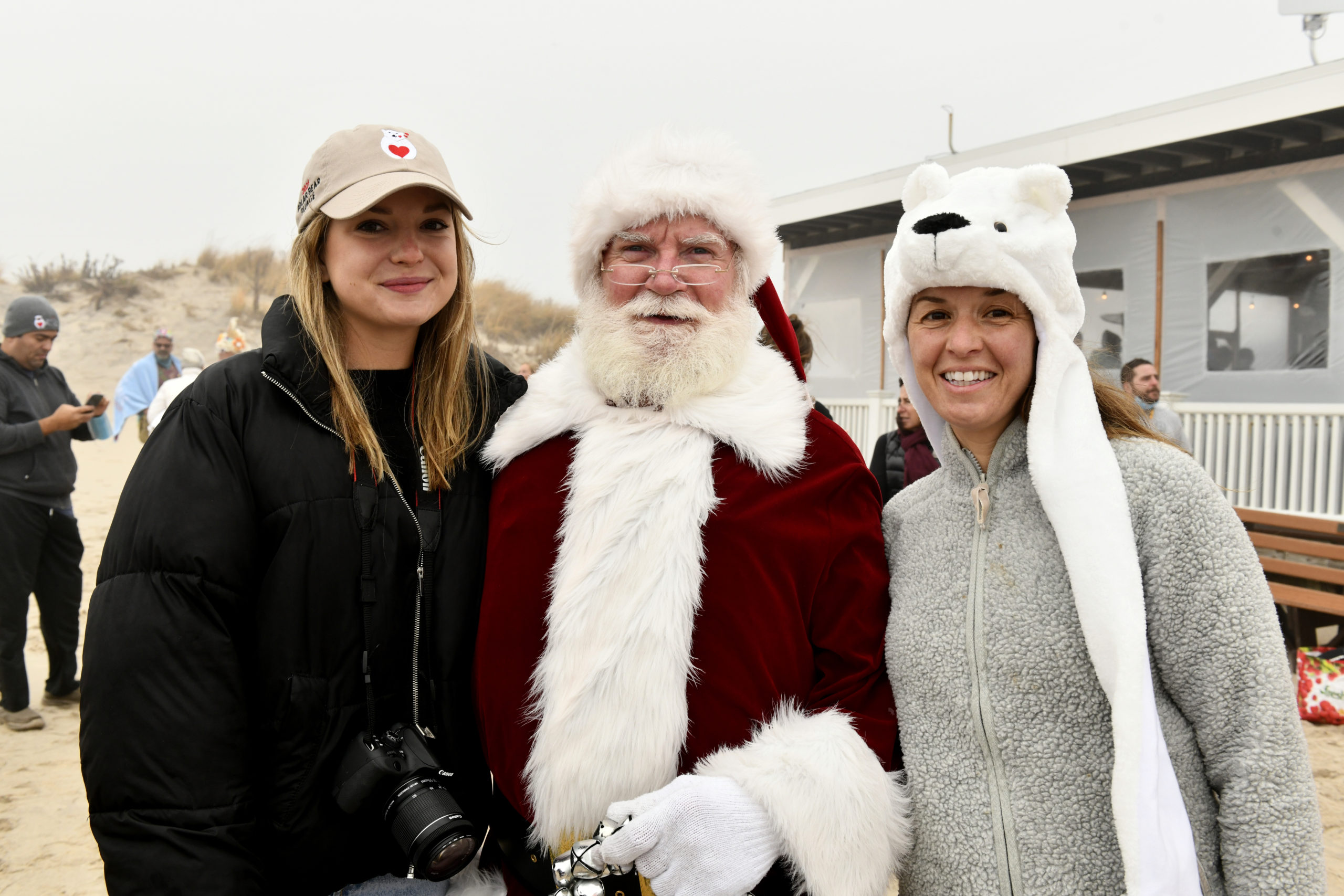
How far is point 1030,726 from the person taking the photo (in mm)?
1514

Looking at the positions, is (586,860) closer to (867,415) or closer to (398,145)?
(398,145)

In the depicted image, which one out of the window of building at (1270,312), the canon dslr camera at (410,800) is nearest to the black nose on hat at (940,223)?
the canon dslr camera at (410,800)

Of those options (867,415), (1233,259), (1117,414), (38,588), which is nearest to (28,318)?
(38,588)

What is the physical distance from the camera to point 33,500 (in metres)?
5.20

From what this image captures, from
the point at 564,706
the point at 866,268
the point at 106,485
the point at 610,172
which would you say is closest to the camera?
the point at 564,706

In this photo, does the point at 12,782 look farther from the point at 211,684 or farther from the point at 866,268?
the point at 866,268

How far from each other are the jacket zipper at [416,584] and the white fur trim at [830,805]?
61 centimetres

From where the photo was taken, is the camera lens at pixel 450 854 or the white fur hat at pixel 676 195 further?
the white fur hat at pixel 676 195

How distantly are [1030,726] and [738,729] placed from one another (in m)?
0.57

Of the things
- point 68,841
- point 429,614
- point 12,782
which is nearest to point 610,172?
point 429,614

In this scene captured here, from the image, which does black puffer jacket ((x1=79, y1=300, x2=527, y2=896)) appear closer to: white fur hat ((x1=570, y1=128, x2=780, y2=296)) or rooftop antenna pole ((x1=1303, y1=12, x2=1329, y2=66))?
white fur hat ((x1=570, y1=128, x2=780, y2=296))

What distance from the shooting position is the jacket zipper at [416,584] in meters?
1.74

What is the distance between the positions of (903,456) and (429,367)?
4382 millimetres

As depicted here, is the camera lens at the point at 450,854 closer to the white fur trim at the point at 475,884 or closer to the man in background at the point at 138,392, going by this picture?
the white fur trim at the point at 475,884
